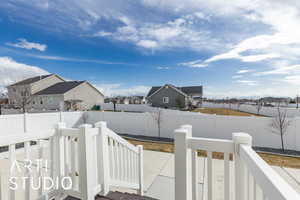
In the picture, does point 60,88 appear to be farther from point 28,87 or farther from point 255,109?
point 255,109

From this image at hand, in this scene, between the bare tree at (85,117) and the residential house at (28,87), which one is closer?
the bare tree at (85,117)

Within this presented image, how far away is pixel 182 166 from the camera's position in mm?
1229

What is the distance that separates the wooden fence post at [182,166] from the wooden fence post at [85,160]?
1.18 metres

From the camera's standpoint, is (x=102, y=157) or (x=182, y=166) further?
(x=102, y=157)

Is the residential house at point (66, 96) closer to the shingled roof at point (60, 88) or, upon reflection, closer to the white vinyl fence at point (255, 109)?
the shingled roof at point (60, 88)

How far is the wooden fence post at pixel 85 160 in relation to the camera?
5.98 ft

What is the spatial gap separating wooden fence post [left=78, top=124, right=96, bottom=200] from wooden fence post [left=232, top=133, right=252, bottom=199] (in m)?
1.63

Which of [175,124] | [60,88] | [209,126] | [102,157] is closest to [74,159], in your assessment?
[102,157]

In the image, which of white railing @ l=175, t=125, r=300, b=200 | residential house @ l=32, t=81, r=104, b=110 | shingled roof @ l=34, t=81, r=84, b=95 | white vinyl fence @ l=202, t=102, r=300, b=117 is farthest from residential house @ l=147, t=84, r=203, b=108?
white railing @ l=175, t=125, r=300, b=200

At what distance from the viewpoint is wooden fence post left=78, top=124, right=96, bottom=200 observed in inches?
71.7

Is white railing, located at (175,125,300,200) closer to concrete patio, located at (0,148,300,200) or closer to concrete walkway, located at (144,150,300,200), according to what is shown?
concrete patio, located at (0,148,300,200)

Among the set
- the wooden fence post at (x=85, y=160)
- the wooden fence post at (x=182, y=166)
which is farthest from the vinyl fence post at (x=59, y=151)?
the wooden fence post at (x=182, y=166)

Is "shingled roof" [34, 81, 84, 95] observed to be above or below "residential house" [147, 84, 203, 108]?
above

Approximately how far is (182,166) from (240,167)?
0.43 meters
